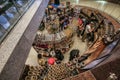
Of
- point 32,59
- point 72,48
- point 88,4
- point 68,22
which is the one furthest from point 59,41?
point 88,4

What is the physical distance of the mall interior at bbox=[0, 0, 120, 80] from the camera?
3.08 metres

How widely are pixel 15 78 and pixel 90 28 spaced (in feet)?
24.3

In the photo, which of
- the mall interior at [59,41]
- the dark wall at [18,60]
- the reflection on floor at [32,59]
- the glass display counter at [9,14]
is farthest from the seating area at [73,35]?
the glass display counter at [9,14]

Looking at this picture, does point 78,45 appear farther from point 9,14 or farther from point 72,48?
point 9,14

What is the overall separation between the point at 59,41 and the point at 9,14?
502cm

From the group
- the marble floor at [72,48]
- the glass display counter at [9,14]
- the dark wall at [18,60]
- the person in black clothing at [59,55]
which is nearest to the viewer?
the dark wall at [18,60]

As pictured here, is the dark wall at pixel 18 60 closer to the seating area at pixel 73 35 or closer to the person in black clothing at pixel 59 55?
the seating area at pixel 73 35

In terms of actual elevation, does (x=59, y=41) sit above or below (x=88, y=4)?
below

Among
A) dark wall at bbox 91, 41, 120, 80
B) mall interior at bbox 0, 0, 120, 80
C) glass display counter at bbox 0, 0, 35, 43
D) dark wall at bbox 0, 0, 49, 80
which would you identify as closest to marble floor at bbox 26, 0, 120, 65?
mall interior at bbox 0, 0, 120, 80

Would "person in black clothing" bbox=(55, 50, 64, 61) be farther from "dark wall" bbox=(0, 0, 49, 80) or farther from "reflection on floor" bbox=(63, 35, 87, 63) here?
"dark wall" bbox=(0, 0, 49, 80)

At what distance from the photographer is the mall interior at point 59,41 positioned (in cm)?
308

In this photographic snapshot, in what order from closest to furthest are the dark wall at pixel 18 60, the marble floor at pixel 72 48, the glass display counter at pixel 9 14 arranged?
the dark wall at pixel 18 60 → the glass display counter at pixel 9 14 → the marble floor at pixel 72 48

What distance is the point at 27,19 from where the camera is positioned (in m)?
4.36

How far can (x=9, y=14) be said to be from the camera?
13.9ft
